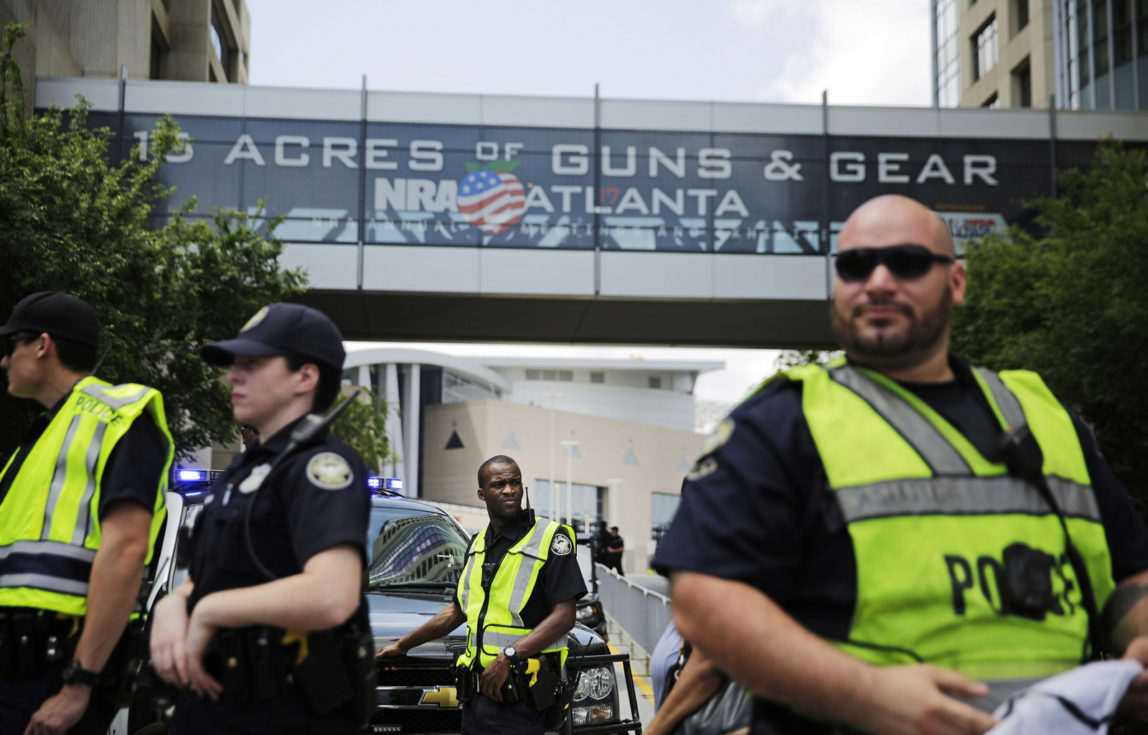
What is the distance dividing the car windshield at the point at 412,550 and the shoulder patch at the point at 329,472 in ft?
11.9

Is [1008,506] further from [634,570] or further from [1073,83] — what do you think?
Answer: [634,570]

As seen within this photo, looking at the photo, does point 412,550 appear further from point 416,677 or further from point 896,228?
point 896,228

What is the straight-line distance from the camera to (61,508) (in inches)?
144

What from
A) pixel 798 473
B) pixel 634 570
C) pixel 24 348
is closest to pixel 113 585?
pixel 24 348

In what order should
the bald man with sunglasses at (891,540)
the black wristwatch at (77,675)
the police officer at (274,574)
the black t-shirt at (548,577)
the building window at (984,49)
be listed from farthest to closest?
the building window at (984,49) → the black t-shirt at (548,577) → the black wristwatch at (77,675) → the police officer at (274,574) → the bald man with sunglasses at (891,540)

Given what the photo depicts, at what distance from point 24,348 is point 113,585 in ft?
2.95

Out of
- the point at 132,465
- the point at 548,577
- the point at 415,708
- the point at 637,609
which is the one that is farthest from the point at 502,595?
the point at 637,609

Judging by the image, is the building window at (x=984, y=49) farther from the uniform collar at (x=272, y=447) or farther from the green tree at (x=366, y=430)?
the uniform collar at (x=272, y=447)

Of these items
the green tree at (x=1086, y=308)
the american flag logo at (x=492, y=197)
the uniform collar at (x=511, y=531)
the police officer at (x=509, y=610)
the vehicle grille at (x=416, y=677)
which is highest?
the american flag logo at (x=492, y=197)

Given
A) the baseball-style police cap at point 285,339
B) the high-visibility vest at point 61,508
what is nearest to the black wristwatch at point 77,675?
the high-visibility vest at point 61,508

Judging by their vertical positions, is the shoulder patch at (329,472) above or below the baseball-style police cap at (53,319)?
below

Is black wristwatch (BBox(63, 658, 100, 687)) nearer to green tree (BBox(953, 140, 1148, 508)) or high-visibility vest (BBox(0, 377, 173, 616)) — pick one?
high-visibility vest (BBox(0, 377, 173, 616))

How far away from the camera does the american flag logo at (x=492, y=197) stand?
35156mm

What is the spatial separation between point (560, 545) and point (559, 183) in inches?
1204
